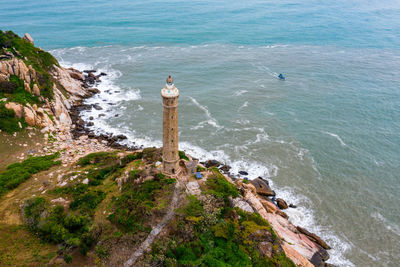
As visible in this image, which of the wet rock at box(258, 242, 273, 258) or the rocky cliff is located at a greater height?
the rocky cliff

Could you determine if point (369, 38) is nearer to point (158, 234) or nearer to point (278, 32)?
point (278, 32)

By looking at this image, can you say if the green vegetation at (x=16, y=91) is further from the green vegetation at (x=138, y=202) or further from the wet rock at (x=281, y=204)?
the wet rock at (x=281, y=204)

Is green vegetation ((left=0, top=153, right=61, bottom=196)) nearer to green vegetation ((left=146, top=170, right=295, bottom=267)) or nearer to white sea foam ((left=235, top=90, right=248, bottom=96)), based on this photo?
green vegetation ((left=146, top=170, right=295, bottom=267))

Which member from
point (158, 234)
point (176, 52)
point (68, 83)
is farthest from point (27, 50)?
point (158, 234)

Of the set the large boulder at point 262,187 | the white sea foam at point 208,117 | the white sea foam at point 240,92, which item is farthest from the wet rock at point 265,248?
the white sea foam at point 240,92

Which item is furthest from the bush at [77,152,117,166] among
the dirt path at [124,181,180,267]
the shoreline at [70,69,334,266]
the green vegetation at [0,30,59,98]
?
the green vegetation at [0,30,59,98]

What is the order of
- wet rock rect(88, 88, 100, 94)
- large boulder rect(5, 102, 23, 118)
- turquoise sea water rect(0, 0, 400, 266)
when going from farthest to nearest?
wet rock rect(88, 88, 100, 94), large boulder rect(5, 102, 23, 118), turquoise sea water rect(0, 0, 400, 266)
